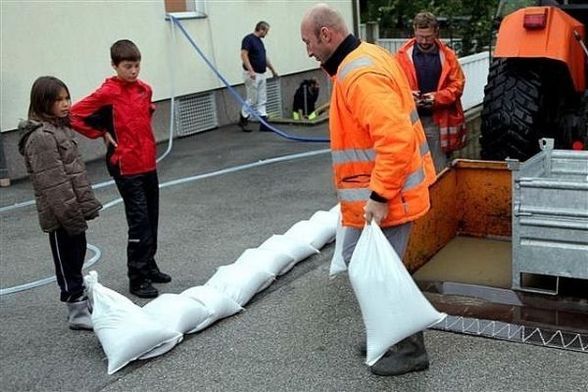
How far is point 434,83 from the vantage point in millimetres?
5996

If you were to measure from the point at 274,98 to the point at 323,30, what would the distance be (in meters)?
10.3

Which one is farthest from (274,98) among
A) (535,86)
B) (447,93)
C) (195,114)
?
(535,86)

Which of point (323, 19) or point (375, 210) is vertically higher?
point (323, 19)

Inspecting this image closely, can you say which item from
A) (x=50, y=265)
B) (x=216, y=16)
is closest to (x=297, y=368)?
(x=50, y=265)

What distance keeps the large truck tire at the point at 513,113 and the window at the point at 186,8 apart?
650 centimetres

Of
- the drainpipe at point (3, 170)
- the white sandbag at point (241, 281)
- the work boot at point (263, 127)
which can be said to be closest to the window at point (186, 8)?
the work boot at point (263, 127)

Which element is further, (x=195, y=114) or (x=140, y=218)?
(x=195, y=114)

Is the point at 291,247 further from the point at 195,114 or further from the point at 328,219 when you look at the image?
the point at 195,114

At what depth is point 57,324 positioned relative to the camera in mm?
4793

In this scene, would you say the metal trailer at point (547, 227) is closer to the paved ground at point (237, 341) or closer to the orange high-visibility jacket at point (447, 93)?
the paved ground at point (237, 341)

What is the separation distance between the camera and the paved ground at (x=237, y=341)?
151 inches

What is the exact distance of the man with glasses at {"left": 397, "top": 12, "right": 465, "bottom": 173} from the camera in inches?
233

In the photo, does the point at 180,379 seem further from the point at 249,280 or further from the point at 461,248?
the point at 461,248

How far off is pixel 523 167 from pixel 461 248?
3.73 ft
